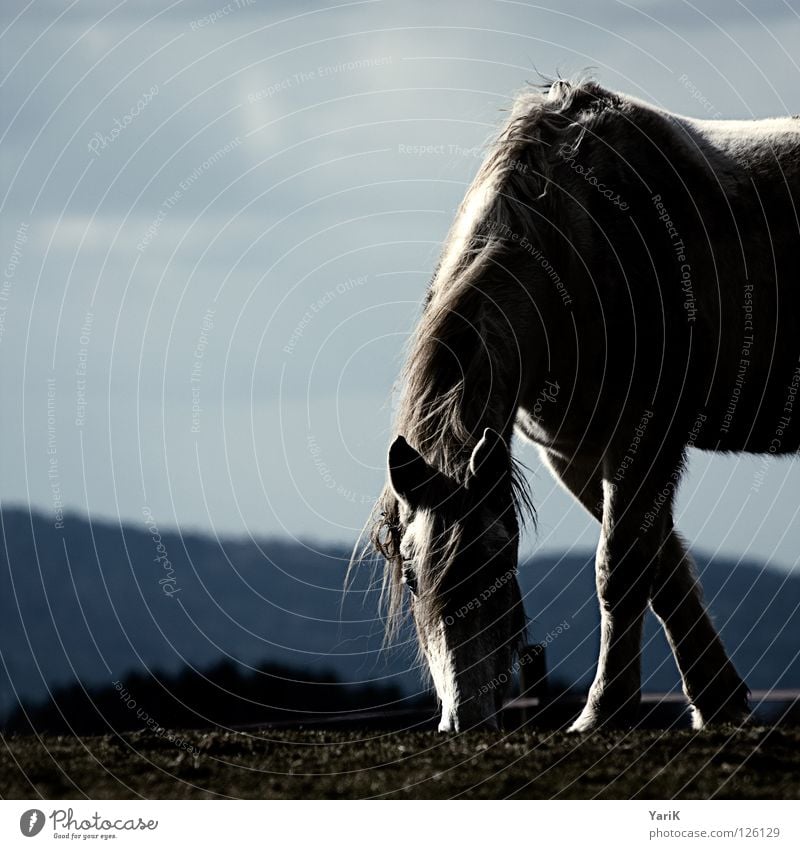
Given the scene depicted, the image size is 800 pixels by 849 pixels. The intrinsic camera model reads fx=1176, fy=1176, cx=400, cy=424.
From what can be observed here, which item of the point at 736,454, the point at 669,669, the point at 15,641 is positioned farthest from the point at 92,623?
the point at 736,454

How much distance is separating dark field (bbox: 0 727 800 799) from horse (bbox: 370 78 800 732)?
36 centimetres

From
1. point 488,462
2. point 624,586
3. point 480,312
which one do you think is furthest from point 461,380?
point 624,586

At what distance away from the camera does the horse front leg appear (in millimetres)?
8664

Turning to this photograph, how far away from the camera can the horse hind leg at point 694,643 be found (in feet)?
31.8

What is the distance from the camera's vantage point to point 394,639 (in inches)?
298

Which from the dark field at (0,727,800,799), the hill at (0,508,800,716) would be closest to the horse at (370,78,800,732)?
the dark field at (0,727,800,799)

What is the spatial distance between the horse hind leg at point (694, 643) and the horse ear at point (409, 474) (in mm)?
3313
